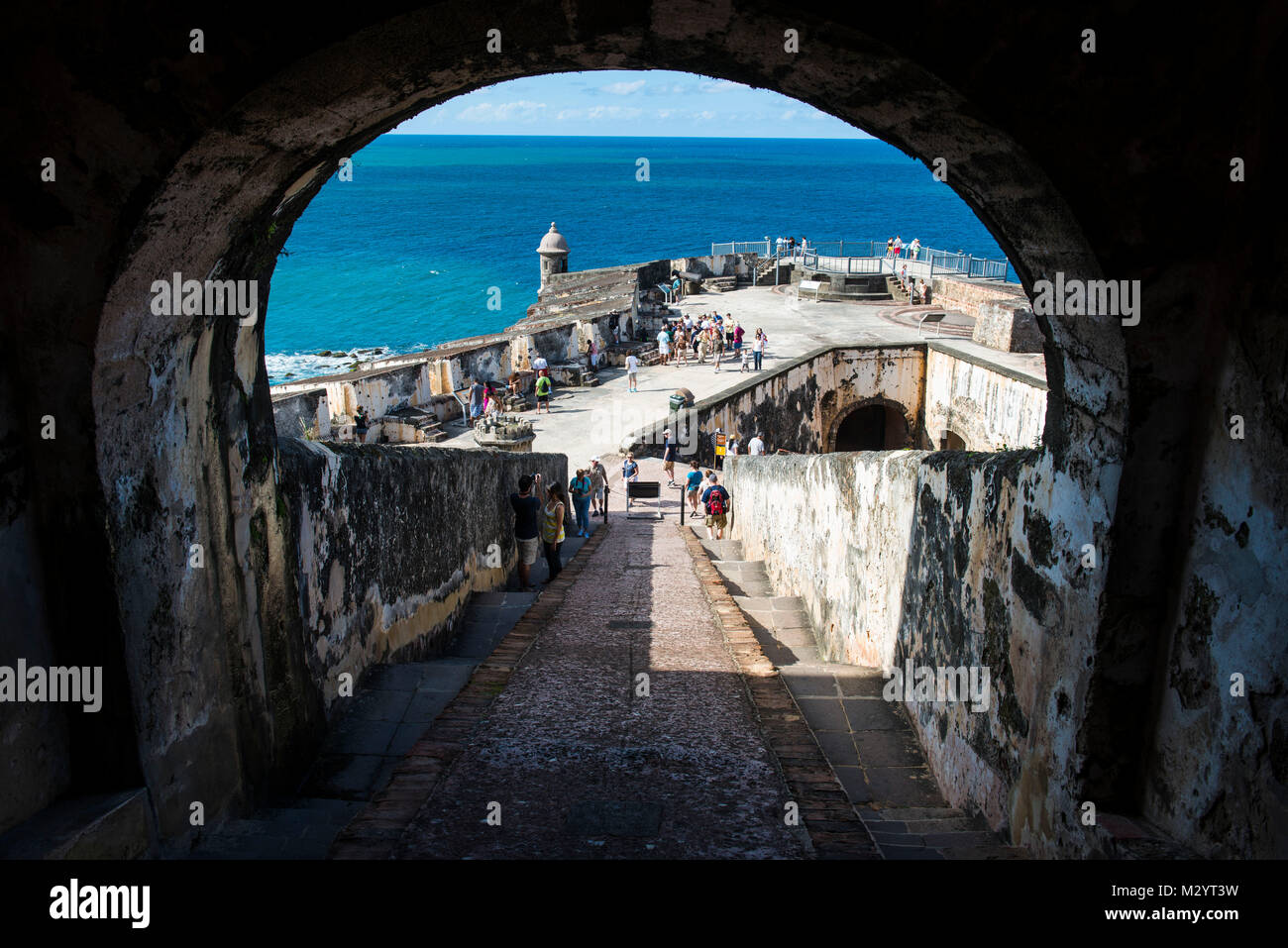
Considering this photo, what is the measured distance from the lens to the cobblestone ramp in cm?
326

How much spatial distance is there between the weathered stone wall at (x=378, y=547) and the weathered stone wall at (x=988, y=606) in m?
2.89

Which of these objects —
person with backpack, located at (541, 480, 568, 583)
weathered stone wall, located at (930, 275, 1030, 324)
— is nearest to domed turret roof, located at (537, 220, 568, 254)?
weathered stone wall, located at (930, 275, 1030, 324)

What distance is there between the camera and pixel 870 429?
27422 millimetres

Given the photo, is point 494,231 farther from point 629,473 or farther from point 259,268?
point 259,268

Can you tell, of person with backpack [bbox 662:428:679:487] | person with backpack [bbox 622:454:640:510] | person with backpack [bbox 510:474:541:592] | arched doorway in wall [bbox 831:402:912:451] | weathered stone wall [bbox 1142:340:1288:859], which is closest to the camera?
weathered stone wall [bbox 1142:340:1288:859]

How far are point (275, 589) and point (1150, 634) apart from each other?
326 cm

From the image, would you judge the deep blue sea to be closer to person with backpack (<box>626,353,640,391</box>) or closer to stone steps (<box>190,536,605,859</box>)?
person with backpack (<box>626,353,640,391</box>)

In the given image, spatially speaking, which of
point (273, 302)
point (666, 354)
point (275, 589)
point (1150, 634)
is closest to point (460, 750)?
point (275, 589)

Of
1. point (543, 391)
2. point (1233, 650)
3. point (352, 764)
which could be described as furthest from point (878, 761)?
point (543, 391)

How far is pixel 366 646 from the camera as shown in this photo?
529 centimetres

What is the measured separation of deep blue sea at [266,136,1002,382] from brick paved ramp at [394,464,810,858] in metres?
29.1

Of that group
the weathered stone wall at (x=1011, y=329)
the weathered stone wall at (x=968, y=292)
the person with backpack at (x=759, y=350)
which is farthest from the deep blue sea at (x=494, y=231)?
the weathered stone wall at (x=968, y=292)

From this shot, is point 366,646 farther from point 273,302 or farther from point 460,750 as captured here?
point 273,302

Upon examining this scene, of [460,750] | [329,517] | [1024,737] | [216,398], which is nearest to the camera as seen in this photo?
[1024,737]
